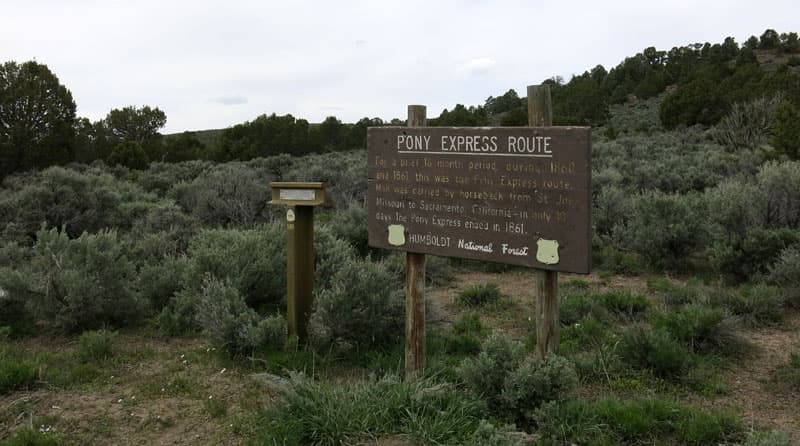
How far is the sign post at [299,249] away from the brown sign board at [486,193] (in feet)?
2.69

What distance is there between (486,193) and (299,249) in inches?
81.7

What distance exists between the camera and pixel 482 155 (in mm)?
4211

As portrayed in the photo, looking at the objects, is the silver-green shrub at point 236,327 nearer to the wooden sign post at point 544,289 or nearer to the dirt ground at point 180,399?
the dirt ground at point 180,399

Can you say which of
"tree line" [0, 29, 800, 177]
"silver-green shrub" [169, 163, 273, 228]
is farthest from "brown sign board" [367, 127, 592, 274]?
"tree line" [0, 29, 800, 177]

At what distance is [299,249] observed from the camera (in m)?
5.55

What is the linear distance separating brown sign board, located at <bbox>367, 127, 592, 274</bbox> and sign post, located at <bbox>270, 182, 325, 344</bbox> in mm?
821

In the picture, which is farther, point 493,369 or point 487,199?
point 487,199

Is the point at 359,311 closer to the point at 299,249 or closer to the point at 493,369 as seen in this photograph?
the point at 299,249

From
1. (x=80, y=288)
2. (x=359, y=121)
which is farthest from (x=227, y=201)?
(x=359, y=121)

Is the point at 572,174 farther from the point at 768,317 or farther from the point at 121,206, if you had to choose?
the point at 121,206

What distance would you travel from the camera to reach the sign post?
543 centimetres

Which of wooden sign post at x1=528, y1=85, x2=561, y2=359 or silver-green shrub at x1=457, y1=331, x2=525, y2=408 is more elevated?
wooden sign post at x1=528, y1=85, x2=561, y2=359

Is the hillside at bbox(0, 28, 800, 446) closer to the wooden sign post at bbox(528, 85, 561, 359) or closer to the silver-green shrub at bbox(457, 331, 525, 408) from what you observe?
the silver-green shrub at bbox(457, 331, 525, 408)

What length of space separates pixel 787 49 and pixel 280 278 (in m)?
77.9
